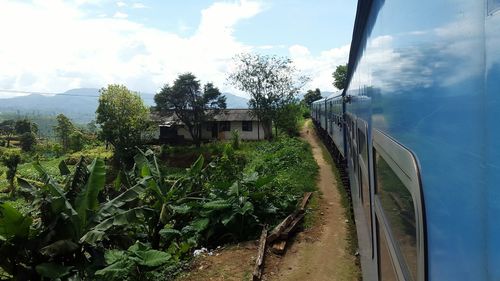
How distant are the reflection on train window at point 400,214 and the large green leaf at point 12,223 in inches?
256

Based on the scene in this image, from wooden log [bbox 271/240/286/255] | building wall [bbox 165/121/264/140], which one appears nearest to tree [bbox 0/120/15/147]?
building wall [bbox 165/121/264/140]

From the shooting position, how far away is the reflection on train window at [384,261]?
218 cm

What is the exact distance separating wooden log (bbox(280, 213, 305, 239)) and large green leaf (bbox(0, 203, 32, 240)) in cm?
509

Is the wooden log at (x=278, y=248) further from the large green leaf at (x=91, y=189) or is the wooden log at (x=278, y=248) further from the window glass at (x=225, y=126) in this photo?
the window glass at (x=225, y=126)

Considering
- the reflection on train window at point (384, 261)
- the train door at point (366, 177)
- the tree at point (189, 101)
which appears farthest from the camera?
the tree at point (189, 101)

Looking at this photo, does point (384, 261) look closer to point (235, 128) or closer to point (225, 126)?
point (235, 128)

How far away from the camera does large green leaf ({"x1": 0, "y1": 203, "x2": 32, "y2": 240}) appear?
664cm

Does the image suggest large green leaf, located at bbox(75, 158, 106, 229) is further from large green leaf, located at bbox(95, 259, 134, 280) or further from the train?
the train

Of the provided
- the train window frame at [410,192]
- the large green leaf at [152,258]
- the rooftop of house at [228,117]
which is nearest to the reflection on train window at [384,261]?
the train window frame at [410,192]

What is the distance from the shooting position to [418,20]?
4.40 feet

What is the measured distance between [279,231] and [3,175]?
36.5 m

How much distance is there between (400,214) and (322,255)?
269 inches

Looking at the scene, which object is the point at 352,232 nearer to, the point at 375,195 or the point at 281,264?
the point at 281,264

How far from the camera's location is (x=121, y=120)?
32188 mm
